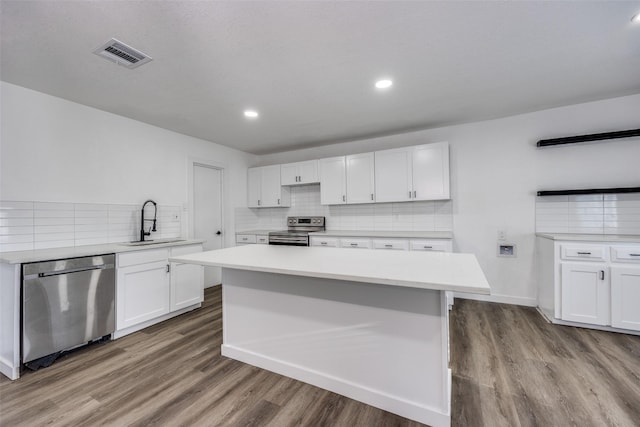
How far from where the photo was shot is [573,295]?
2629mm

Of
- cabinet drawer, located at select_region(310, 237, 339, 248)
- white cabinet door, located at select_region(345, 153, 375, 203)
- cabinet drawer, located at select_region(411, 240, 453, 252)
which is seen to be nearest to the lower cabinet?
cabinet drawer, located at select_region(310, 237, 339, 248)

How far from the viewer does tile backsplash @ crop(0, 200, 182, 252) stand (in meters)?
2.32

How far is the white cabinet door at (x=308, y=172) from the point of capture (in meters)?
4.33

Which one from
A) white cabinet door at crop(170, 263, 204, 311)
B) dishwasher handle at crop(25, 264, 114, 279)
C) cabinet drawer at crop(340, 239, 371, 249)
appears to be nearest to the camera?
dishwasher handle at crop(25, 264, 114, 279)

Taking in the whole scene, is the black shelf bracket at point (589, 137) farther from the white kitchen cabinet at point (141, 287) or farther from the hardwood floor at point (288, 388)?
the white kitchen cabinet at point (141, 287)

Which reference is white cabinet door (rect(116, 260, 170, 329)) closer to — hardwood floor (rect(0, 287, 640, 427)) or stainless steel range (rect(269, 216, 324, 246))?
hardwood floor (rect(0, 287, 640, 427))

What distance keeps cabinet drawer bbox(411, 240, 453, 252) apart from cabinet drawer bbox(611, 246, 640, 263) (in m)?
1.38

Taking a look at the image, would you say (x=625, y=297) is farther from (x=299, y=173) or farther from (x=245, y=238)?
(x=245, y=238)

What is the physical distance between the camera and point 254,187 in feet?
16.1

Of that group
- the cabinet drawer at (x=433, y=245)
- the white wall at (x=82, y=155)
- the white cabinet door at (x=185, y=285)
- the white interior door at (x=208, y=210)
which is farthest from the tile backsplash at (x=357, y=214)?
the white cabinet door at (x=185, y=285)

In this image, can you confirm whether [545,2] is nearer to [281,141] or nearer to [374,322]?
[374,322]

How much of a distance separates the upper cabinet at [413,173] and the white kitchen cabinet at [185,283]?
2.61 m

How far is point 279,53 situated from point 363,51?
62 cm


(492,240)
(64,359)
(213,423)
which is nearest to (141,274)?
(64,359)
